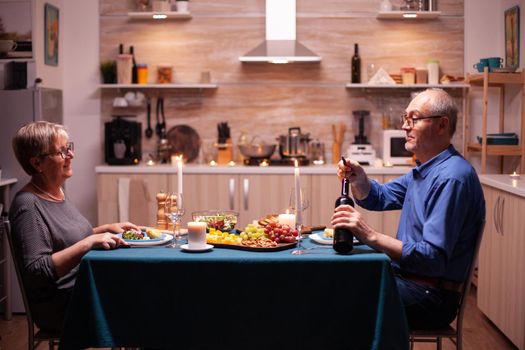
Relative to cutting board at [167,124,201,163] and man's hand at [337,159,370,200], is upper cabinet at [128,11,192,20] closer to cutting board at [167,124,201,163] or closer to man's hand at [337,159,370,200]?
cutting board at [167,124,201,163]

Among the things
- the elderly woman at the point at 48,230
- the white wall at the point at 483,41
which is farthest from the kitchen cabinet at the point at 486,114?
the elderly woman at the point at 48,230

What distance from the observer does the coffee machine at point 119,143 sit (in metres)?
6.00

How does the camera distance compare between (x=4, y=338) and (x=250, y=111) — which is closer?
(x=4, y=338)

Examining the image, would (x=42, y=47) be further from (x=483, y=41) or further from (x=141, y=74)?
(x=483, y=41)

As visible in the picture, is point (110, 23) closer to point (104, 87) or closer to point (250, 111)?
point (104, 87)

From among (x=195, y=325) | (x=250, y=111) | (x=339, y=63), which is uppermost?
(x=339, y=63)

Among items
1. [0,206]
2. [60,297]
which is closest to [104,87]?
[0,206]

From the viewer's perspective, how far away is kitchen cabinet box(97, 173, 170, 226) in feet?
19.3

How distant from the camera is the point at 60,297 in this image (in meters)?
2.96

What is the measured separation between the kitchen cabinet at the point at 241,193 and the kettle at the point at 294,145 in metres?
0.30

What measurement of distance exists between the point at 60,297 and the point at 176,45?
146 inches

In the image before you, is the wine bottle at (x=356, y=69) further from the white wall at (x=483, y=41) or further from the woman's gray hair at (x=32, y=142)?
the woman's gray hair at (x=32, y=142)

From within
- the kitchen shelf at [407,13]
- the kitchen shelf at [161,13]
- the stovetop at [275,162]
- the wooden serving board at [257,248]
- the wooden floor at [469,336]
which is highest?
the kitchen shelf at [161,13]

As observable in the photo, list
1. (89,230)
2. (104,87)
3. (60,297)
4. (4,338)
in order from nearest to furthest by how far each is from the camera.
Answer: (60,297), (89,230), (4,338), (104,87)
